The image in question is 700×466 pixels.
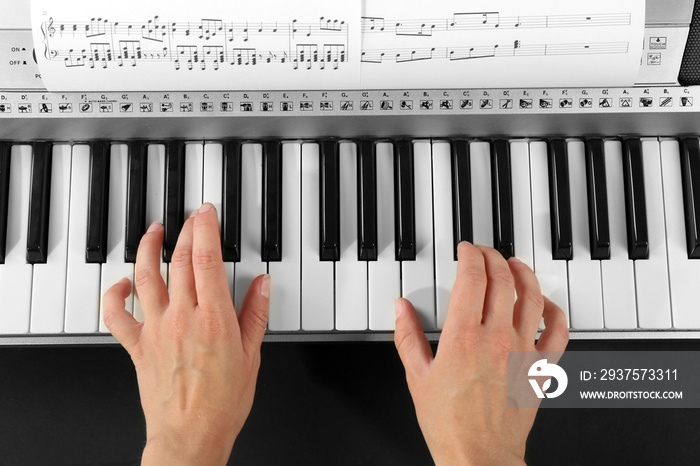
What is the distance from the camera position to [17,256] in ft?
3.69

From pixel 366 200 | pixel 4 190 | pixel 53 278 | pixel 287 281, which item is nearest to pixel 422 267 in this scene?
pixel 366 200

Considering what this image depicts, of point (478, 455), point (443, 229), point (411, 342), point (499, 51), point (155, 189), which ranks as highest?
point (499, 51)

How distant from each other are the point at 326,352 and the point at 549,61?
30.8 inches

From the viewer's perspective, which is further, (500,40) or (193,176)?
(193,176)

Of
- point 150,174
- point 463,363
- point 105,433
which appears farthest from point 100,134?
point 463,363

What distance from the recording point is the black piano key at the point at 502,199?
1128mm

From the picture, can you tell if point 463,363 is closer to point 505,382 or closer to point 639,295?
point 505,382

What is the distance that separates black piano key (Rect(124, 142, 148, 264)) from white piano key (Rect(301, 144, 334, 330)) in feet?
1.11

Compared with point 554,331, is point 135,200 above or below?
above

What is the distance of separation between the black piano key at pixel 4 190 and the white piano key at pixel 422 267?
84 centimetres

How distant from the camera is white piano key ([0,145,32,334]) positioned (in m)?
1.11

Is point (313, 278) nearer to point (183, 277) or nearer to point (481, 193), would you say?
point (183, 277)

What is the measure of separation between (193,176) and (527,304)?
74 centimetres

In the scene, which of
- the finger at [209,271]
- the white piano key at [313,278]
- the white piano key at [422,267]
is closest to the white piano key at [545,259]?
the white piano key at [422,267]
